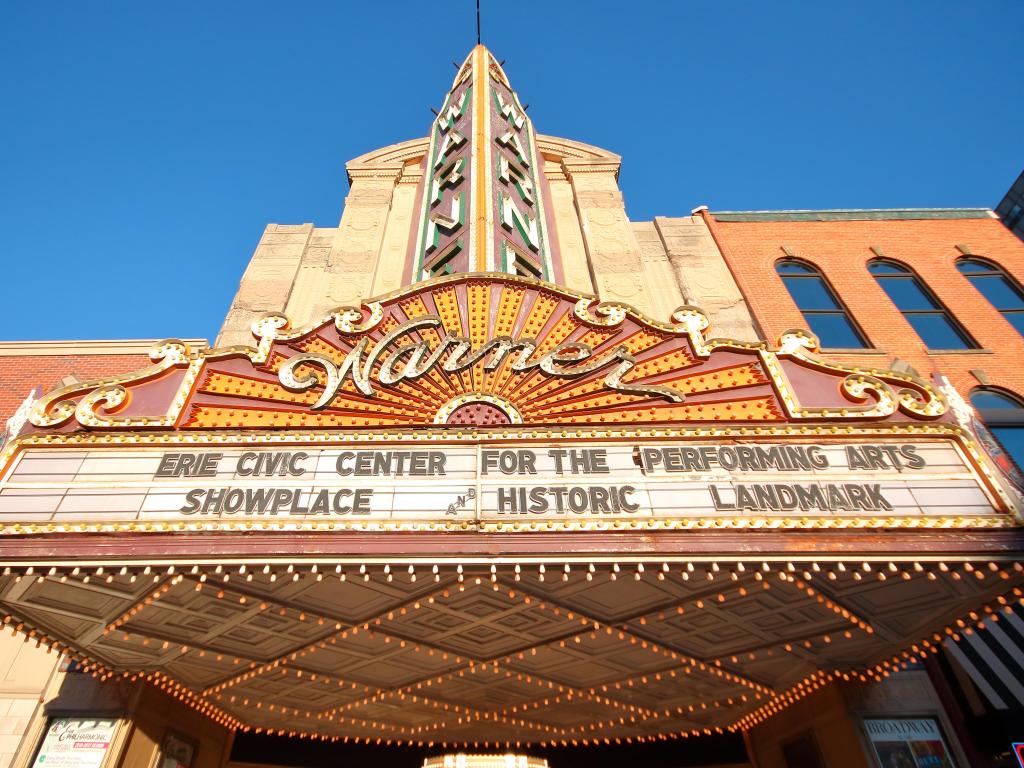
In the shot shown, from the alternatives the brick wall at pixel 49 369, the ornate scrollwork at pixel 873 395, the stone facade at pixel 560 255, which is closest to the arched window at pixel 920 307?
the stone facade at pixel 560 255

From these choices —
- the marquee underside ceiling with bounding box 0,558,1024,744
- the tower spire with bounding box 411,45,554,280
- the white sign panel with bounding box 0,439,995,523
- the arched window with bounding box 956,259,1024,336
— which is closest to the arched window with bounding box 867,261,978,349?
the arched window with bounding box 956,259,1024,336

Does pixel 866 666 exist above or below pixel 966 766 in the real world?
above

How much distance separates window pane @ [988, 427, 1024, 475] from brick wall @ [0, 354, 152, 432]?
1902 centimetres

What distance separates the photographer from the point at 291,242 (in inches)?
642

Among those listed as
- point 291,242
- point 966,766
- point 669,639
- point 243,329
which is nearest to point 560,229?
point 291,242

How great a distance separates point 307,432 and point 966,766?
10438mm

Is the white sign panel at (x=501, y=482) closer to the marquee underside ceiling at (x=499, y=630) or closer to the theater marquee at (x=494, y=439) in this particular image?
the theater marquee at (x=494, y=439)

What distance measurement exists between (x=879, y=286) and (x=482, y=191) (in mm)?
10874

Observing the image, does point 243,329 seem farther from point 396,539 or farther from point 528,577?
point 528,577

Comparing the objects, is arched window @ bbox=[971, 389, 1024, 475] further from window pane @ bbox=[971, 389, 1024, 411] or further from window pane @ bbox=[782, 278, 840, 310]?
window pane @ bbox=[782, 278, 840, 310]

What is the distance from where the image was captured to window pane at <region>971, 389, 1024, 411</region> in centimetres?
1259

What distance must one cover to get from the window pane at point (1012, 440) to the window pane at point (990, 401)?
0.55 meters

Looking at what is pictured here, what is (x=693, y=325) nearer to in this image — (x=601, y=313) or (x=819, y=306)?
(x=601, y=313)

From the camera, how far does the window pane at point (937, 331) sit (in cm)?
1411
